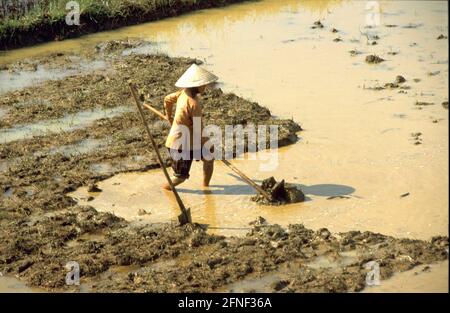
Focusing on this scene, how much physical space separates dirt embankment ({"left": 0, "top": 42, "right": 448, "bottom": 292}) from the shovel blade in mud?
0.07m

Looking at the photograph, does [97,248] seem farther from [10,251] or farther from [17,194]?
[17,194]

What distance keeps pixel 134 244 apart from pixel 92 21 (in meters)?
7.86

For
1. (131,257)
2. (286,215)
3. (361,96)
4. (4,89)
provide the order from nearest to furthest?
(131,257)
(286,215)
(361,96)
(4,89)

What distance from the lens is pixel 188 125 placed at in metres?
6.41

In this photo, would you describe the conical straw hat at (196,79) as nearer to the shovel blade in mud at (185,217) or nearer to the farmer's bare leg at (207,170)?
the farmer's bare leg at (207,170)

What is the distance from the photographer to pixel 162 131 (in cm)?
810

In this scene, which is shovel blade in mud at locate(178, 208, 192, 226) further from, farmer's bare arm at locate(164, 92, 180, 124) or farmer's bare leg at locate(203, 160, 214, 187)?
farmer's bare arm at locate(164, 92, 180, 124)

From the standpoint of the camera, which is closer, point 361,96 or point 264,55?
point 361,96

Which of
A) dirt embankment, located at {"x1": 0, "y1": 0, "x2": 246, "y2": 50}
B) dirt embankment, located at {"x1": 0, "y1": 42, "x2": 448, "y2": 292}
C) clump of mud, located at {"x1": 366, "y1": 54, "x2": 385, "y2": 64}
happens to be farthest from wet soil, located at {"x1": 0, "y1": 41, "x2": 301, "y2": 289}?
clump of mud, located at {"x1": 366, "y1": 54, "x2": 385, "y2": 64}

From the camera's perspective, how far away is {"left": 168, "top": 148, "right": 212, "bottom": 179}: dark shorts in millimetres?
6504

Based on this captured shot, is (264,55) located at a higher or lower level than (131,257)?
higher

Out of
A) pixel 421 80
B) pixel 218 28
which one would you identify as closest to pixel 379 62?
pixel 421 80
